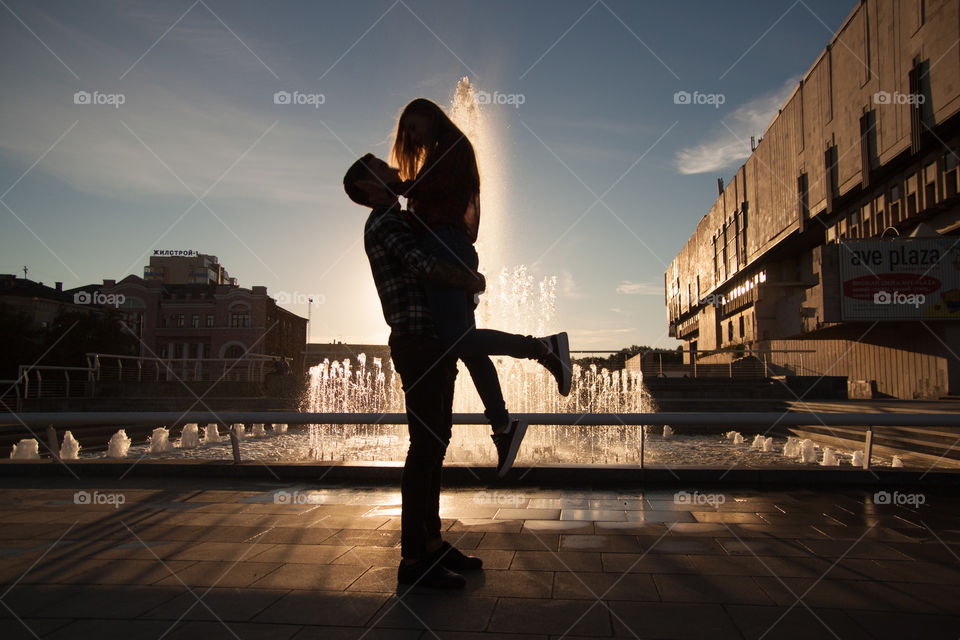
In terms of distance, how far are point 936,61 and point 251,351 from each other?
55280mm

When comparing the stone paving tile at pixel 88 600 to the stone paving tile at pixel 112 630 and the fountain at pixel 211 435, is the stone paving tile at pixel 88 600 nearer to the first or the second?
the stone paving tile at pixel 112 630

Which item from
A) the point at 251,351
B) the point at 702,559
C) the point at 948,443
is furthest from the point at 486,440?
the point at 251,351

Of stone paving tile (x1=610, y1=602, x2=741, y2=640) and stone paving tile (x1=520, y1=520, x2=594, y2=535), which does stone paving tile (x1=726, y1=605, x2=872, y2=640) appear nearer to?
stone paving tile (x1=610, y1=602, x2=741, y2=640)

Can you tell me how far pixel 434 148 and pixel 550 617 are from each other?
6.57 feet

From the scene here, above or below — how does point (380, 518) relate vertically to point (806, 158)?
below

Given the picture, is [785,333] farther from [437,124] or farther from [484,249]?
[437,124]

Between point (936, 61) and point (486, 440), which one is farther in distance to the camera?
point (936, 61)

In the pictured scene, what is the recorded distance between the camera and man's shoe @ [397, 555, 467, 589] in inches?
98.3

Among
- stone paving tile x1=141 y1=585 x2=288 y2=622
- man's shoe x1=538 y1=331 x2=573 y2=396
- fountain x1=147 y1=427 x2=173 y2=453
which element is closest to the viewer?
stone paving tile x1=141 y1=585 x2=288 y2=622

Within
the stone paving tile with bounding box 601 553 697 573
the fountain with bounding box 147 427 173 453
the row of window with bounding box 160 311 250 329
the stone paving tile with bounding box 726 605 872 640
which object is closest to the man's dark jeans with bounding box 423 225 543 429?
the stone paving tile with bounding box 601 553 697 573

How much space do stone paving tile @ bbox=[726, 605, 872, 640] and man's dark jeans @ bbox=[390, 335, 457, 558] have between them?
4.08 feet

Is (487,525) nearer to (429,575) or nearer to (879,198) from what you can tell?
(429,575)

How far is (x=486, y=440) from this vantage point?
1098 cm

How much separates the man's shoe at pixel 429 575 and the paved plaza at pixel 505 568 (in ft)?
0.15
